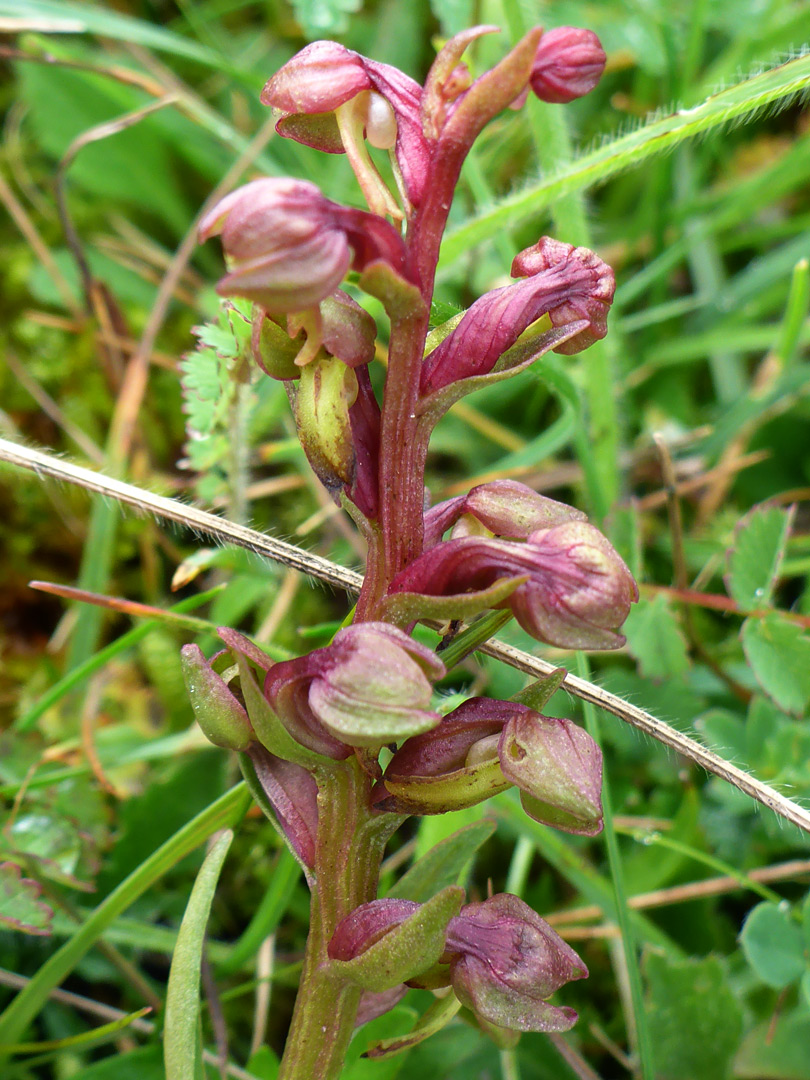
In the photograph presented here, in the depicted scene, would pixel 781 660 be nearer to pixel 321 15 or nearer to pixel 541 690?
pixel 541 690

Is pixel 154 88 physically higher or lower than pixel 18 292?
higher

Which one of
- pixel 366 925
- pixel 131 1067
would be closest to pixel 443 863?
pixel 366 925

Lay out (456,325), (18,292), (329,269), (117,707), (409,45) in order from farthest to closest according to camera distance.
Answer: (409,45), (18,292), (117,707), (456,325), (329,269)

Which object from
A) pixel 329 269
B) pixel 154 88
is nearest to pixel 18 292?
pixel 154 88

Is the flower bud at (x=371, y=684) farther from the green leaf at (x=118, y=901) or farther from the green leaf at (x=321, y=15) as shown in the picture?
the green leaf at (x=321, y=15)

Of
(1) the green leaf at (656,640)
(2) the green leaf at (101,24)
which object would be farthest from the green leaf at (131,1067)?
(2) the green leaf at (101,24)

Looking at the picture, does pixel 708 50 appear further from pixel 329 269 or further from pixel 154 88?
pixel 329 269

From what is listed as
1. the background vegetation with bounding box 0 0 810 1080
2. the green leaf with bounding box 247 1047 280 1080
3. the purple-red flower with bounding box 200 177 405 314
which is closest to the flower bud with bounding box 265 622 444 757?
the background vegetation with bounding box 0 0 810 1080
